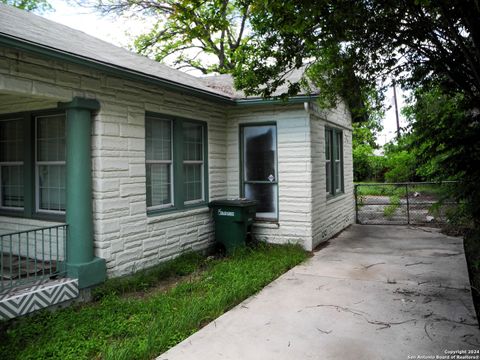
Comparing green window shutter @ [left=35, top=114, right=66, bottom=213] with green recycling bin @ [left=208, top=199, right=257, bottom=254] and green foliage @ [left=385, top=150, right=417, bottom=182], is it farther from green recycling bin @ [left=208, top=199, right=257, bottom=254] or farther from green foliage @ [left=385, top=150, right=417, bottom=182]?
green foliage @ [left=385, top=150, right=417, bottom=182]

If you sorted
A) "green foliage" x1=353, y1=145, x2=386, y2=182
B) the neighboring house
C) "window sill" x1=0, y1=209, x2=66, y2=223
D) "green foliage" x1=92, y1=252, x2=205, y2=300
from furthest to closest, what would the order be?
"green foliage" x1=353, y1=145, x2=386, y2=182, "window sill" x1=0, y1=209, x2=66, y2=223, "green foliage" x1=92, y1=252, x2=205, y2=300, the neighboring house

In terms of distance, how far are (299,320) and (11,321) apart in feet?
10.6

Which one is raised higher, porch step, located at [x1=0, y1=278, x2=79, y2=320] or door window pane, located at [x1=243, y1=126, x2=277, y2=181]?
door window pane, located at [x1=243, y1=126, x2=277, y2=181]

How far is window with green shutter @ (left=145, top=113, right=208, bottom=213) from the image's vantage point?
651 cm

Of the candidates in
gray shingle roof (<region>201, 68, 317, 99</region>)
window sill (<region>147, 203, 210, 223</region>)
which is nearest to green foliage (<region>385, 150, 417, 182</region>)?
gray shingle roof (<region>201, 68, 317, 99</region>)

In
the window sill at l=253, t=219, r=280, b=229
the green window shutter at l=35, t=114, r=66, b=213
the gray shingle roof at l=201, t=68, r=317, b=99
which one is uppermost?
the gray shingle roof at l=201, t=68, r=317, b=99

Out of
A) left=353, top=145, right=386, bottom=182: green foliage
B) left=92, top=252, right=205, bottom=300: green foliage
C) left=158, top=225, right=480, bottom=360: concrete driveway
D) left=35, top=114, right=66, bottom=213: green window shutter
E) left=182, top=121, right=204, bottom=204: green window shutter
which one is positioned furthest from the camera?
left=353, top=145, right=386, bottom=182: green foliage

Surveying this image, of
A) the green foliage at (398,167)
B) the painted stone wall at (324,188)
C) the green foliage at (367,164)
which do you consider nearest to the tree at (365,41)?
the painted stone wall at (324,188)

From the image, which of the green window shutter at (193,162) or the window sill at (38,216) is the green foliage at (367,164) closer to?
the green window shutter at (193,162)

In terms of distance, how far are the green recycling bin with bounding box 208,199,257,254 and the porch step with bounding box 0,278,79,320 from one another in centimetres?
323

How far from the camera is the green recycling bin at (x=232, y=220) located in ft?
24.4

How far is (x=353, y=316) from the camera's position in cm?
432

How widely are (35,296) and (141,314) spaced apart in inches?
49.8

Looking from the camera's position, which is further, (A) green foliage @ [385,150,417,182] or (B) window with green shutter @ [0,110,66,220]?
(A) green foliage @ [385,150,417,182]
